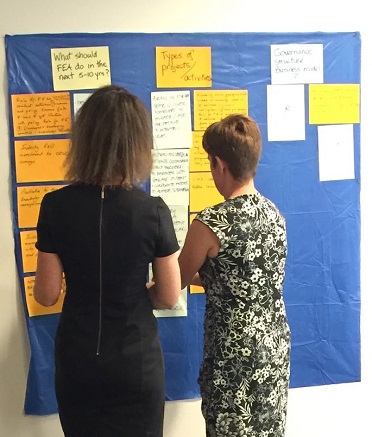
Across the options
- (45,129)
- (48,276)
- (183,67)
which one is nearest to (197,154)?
(183,67)

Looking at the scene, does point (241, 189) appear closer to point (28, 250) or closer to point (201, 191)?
point (201, 191)

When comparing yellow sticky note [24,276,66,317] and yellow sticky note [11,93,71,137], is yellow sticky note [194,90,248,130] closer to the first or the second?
yellow sticky note [11,93,71,137]

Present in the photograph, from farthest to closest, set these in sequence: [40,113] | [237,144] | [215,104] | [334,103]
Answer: [334,103], [215,104], [40,113], [237,144]

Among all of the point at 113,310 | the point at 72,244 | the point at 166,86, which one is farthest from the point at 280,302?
the point at 166,86

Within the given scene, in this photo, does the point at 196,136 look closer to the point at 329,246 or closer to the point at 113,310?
the point at 329,246

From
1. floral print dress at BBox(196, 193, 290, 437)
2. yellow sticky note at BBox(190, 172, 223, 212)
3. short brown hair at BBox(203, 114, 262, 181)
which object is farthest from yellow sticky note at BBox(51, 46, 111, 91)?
floral print dress at BBox(196, 193, 290, 437)

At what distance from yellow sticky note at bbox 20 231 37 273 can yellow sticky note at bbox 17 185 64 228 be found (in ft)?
0.10

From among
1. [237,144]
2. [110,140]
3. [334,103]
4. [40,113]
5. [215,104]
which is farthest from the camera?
[334,103]

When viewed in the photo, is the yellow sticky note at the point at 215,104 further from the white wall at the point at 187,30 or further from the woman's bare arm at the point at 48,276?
the woman's bare arm at the point at 48,276

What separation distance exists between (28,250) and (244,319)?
81 cm

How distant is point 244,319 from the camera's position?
4.94ft

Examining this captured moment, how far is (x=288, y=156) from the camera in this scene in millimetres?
2045

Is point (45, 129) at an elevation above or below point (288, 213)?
above

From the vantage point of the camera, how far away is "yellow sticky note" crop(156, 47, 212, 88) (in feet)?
6.27
